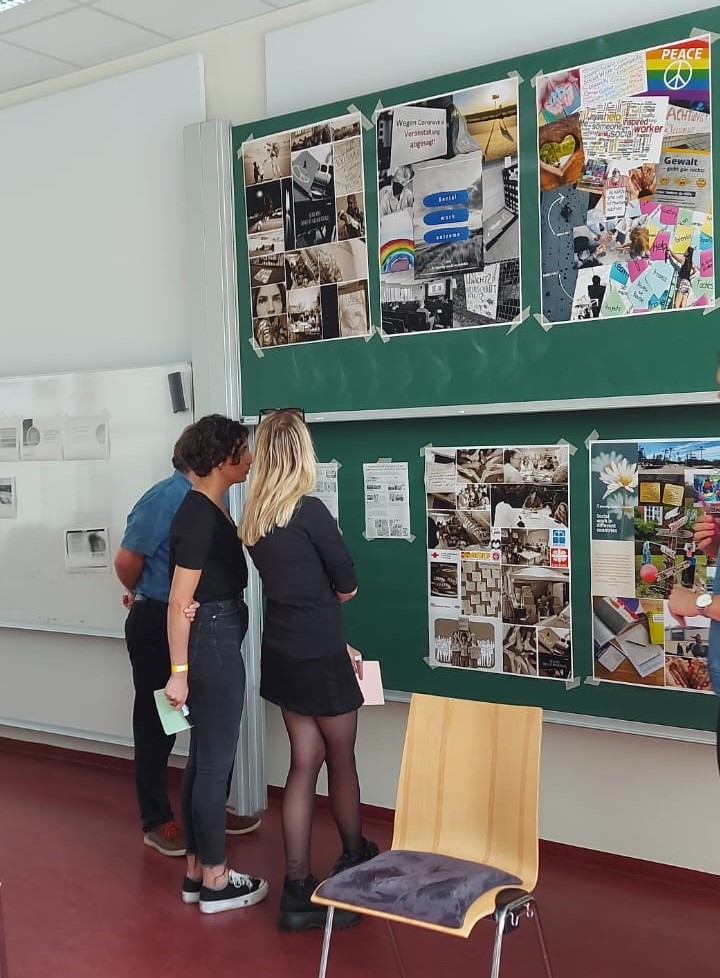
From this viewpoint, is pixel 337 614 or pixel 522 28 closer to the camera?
pixel 337 614

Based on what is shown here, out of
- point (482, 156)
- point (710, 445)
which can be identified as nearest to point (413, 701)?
point (710, 445)

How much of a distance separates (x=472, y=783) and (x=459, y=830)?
13 centimetres

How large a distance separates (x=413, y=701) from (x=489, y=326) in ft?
4.71

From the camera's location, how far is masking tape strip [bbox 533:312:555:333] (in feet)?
11.6

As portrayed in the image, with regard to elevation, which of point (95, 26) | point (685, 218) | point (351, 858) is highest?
point (95, 26)

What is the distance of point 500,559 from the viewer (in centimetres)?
370

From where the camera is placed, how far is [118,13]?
4293mm

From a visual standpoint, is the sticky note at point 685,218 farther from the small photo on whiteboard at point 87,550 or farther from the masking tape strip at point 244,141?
the small photo on whiteboard at point 87,550

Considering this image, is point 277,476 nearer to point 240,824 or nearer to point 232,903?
point 232,903

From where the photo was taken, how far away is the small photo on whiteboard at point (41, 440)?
5020mm

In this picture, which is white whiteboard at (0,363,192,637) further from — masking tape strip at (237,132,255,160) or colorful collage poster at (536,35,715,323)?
colorful collage poster at (536,35,715,323)

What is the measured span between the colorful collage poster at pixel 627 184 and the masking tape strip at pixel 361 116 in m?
0.70

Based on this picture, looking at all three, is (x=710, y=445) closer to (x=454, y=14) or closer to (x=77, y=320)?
(x=454, y=14)

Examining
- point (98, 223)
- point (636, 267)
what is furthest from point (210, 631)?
point (98, 223)
